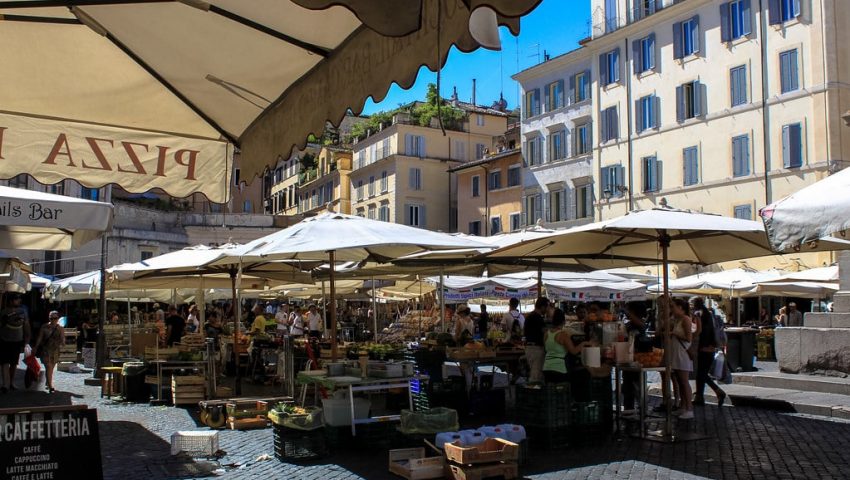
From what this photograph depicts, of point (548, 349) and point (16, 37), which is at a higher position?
point (16, 37)

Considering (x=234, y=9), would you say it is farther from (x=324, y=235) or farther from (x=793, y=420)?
(x=793, y=420)

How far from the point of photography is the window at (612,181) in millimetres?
37438

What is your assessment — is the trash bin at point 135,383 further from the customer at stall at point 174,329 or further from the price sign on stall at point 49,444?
the price sign on stall at point 49,444

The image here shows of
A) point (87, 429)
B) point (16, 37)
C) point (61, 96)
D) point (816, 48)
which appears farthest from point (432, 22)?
point (816, 48)

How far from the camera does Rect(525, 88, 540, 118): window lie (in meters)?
43.7

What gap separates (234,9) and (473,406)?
7.92 m

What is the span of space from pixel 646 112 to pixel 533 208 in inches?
370

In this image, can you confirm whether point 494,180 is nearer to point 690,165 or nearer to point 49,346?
point 690,165

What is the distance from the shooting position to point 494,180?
49.1 metres

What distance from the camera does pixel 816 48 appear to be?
2928 cm

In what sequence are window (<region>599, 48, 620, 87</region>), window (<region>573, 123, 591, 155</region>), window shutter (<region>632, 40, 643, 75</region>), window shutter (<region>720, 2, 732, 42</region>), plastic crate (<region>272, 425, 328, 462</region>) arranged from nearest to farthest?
plastic crate (<region>272, 425, 328, 462</region>)
window shutter (<region>720, 2, 732, 42</region>)
window shutter (<region>632, 40, 643, 75</region>)
window (<region>599, 48, 620, 87</region>)
window (<region>573, 123, 591, 155</region>)

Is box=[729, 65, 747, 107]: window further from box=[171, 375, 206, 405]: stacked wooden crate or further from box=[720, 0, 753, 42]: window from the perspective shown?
box=[171, 375, 206, 405]: stacked wooden crate

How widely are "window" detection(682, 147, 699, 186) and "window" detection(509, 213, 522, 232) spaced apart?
41.2ft

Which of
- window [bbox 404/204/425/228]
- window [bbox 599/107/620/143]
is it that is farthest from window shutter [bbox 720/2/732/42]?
window [bbox 404/204/425/228]
